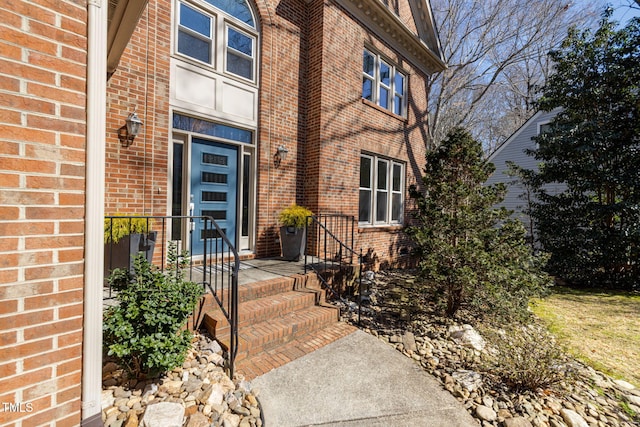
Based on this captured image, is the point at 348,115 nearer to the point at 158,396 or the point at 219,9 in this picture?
the point at 219,9

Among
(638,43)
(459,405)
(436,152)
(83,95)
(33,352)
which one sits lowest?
(459,405)

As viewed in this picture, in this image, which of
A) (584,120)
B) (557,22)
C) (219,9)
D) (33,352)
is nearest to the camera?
(33,352)

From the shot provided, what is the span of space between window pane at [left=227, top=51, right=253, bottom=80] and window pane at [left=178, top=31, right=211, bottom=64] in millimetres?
396

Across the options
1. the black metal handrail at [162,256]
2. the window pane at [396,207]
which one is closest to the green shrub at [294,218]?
the black metal handrail at [162,256]

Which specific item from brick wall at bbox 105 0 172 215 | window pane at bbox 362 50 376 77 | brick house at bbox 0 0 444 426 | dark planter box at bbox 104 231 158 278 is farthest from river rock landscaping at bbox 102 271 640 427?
window pane at bbox 362 50 376 77

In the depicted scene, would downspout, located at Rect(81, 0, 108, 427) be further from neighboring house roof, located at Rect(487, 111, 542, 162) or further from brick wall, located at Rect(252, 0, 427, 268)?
neighboring house roof, located at Rect(487, 111, 542, 162)

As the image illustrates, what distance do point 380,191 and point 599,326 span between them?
16.4ft

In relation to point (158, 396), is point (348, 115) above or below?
above

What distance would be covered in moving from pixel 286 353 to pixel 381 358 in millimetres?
1091

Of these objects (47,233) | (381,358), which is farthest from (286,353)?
(47,233)

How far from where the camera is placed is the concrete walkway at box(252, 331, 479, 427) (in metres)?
2.38

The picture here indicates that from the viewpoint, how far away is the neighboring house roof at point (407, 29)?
6961 mm

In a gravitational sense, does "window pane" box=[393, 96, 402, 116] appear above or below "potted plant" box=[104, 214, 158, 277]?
above

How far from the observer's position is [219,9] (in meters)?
5.11
